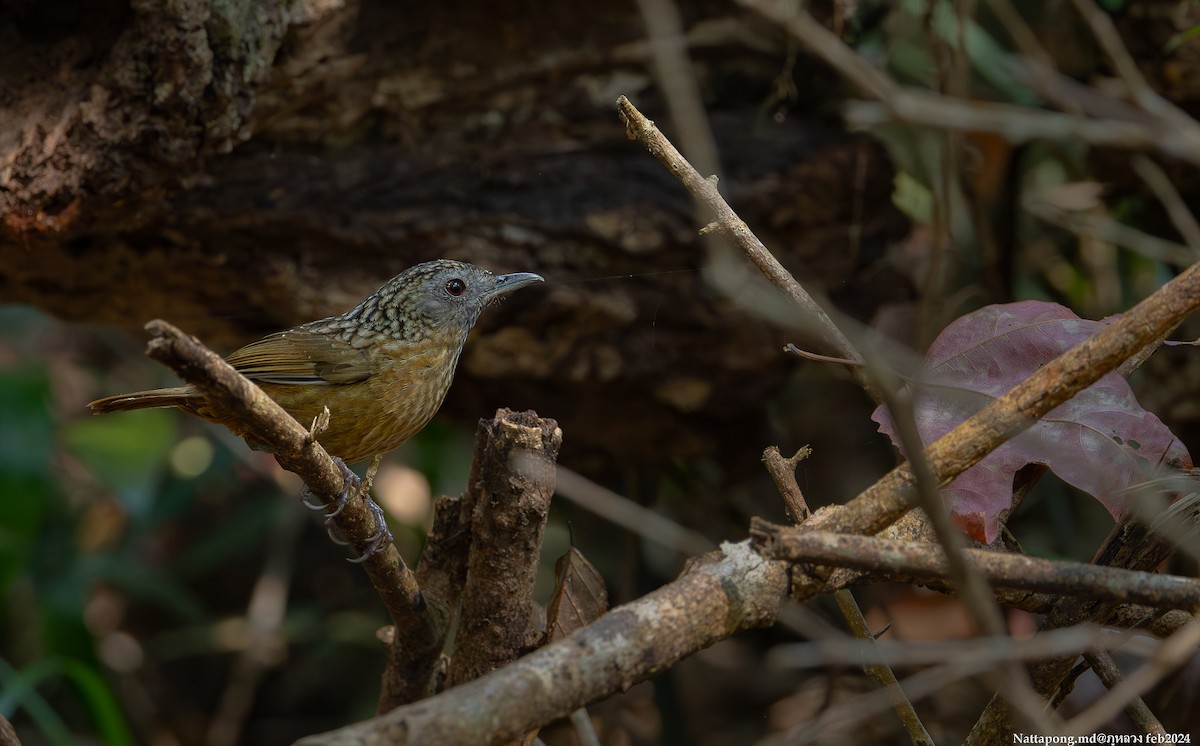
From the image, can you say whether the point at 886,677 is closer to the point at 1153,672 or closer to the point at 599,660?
the point at 599,660

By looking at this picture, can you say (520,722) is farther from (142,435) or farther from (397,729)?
(142,435)

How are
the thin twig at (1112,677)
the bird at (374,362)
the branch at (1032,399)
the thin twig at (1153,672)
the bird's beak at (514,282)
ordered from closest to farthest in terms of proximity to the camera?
the thin twig at (1153,672)
the branch at (1032,399)
the thin twig at (1112,677)
the bird at (374,362)
the bird's beak at (514,282)

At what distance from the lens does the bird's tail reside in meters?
2.87

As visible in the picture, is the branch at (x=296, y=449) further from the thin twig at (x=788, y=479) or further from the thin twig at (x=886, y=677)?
the thin twig at (x=886, y=677)

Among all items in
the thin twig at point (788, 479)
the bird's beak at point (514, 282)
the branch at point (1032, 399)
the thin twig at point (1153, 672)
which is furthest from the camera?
the bird's beak at point (514, 282)

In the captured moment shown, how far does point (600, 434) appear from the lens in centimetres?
452

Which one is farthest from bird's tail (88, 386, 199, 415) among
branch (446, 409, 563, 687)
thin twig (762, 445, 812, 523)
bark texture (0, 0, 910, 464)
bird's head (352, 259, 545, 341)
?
thin twig (762, 445, 812, 523)

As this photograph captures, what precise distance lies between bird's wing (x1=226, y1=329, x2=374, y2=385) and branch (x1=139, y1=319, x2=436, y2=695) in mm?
330

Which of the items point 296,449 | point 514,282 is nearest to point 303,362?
point 514,282

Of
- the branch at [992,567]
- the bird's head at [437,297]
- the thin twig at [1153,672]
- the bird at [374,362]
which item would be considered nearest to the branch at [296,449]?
the bird at [374,362]

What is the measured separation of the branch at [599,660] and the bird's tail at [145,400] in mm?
1491

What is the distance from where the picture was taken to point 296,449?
2062 millimetres

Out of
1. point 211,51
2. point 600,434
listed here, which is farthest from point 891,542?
point 600,434

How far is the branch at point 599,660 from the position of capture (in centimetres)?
154
